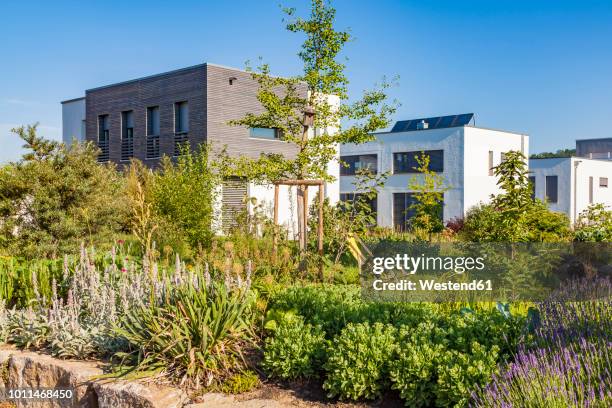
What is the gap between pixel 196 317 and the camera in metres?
4.76

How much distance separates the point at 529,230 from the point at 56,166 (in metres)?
8.14

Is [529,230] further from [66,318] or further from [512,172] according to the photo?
[66,318]

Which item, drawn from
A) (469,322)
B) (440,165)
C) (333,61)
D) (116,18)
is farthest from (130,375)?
(440,165)

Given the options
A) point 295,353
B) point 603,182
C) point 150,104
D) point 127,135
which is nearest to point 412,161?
point 150,104

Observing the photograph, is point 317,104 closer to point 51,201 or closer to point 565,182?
point 51,201

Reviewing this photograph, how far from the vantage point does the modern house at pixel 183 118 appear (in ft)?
70.1

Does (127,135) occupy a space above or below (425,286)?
above

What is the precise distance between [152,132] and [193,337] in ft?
66.4

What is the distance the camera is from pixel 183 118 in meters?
22.4

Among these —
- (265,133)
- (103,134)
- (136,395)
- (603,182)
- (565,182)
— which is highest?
(103,134)

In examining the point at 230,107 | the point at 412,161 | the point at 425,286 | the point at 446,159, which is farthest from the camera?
the point at 412,161

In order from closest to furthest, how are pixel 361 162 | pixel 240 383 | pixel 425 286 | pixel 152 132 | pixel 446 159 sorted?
pixel 240 383, pixel 425 286, pixel 152 132, pixel 446 159, pixel 361 162

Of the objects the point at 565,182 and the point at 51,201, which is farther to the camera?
the point at 565,182

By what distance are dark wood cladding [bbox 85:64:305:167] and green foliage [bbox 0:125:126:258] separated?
9.02 metres
